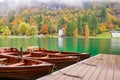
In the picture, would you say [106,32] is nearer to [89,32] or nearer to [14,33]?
[89,32]

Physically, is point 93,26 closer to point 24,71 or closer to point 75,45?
point 75,45

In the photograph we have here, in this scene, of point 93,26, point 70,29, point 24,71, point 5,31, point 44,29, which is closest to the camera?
point 24,71

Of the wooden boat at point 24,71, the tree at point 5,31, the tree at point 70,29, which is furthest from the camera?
the tree at point 70,29

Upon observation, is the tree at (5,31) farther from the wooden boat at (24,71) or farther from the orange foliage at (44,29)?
the wooden boat at (24,71)

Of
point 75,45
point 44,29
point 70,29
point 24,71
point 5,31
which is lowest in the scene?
point 75,45

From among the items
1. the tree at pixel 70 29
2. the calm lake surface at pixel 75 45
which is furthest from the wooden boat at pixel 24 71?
the tree at pixel 70 29

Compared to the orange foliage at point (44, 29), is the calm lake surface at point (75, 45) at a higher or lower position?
lower

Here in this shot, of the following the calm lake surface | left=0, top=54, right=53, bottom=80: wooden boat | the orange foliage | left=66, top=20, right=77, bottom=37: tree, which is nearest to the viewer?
left=0, top=54, right=53, bottom=80: wooden boat

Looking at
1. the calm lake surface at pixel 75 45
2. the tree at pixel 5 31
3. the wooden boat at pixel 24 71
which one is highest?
the tree at pixel 5 31

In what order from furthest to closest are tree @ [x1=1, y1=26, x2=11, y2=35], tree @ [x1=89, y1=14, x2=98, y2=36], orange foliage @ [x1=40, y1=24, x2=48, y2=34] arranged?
orange foliage @ [x1=40, y1=24, x2=48, y2=34]
tree @ [x1=89, y1=14, x2=98, y2=36]
tree @ [x1=1, y1=26, x2=11, y2=35]

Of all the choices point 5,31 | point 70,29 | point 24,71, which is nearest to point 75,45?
point 24,71

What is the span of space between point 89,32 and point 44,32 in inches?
1095

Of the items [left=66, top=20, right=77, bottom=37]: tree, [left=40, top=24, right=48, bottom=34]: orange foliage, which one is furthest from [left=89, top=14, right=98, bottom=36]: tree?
[left=40, top=24, right=48, bottom=34]: orange foliage

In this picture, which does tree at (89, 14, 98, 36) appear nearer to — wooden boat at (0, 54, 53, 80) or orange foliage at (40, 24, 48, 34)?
orange foliage at (40, 24, 48, 34)
